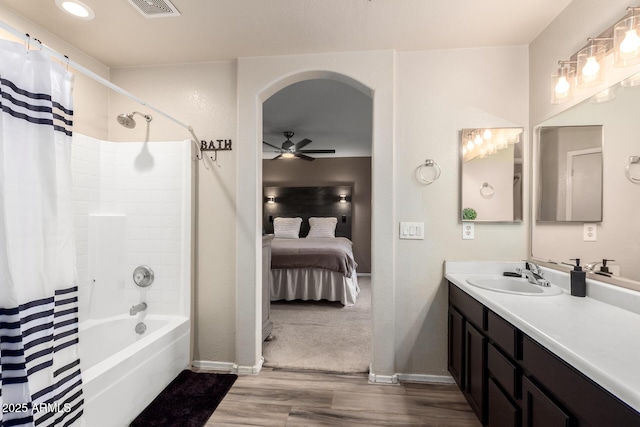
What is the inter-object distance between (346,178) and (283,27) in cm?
487

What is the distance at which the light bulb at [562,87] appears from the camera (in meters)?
1.71

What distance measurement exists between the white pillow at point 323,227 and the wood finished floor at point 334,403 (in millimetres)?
3997

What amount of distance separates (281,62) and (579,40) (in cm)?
195

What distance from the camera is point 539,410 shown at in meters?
1.09

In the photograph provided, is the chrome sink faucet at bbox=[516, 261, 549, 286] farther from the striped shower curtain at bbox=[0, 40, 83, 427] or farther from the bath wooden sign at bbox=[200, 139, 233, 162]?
the striped shower curtain at bbox=[0, 40, 83, 427]

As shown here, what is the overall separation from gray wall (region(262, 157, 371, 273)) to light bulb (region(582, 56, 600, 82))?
16.3ft

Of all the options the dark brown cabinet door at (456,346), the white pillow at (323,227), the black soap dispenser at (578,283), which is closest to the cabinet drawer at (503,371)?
the dark brown cabinet door at (456,346)

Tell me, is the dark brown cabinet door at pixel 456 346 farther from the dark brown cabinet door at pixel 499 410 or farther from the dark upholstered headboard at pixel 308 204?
the dark upholstered headboard at pixel 308 204

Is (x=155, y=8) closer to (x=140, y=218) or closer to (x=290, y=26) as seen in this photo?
(x=290, y=26)

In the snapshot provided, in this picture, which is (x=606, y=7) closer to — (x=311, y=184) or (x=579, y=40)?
(x=579, y=40)

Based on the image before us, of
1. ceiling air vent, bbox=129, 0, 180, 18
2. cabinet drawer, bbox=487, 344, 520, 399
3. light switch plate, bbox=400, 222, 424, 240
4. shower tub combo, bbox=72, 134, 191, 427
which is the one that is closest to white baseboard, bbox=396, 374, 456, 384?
cabinet drawer, bbox=487, 344, 520, 399

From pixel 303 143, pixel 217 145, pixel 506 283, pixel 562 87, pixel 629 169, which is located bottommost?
pixel 506 283

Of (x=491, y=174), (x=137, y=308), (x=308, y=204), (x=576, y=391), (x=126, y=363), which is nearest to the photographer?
(x=576, y=391)

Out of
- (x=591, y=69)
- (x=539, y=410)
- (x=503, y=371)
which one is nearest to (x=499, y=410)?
(x=503, y=371)
